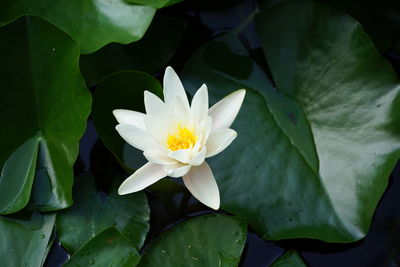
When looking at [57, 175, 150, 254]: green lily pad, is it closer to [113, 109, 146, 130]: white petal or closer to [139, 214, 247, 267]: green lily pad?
[139, 214, 247, 267]: green lily pad

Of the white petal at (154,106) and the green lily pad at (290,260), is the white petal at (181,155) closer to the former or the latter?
the white petal at (154,106)

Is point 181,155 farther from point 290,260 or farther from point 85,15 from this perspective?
point 85,15

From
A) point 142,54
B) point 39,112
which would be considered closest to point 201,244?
point 39,112

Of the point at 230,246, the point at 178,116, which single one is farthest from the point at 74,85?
the point at 230,246

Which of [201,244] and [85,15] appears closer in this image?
[201,244]

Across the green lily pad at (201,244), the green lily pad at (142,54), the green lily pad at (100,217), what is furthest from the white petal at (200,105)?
the green lily pad at (142,54)

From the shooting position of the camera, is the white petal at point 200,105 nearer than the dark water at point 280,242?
Yes
